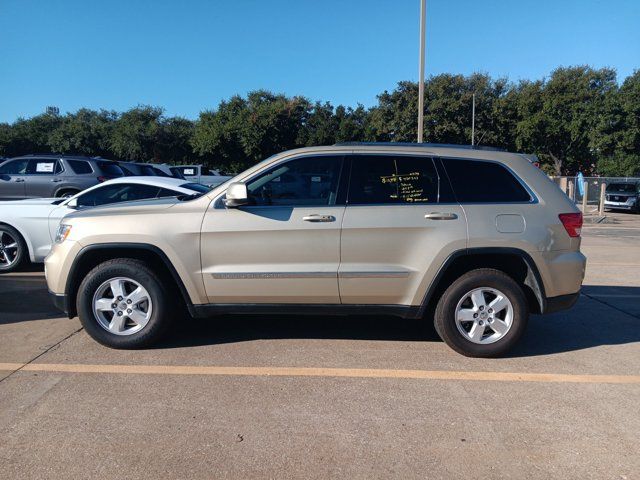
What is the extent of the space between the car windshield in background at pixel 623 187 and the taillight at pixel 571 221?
87.2 feet

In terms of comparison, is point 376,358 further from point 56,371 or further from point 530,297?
point 56,371

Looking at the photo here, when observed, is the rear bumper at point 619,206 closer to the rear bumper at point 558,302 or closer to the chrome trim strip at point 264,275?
the rear bumper at point 558,302

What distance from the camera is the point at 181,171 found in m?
25.1

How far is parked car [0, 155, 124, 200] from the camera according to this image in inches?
516

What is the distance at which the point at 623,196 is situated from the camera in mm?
27234

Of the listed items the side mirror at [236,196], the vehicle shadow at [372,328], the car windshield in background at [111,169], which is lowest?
the vehicle shadow at [372,328]

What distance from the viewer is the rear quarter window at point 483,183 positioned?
15.4 feet

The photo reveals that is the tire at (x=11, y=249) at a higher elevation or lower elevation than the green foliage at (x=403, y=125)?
lower

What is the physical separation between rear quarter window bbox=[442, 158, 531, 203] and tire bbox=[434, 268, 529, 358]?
0.66 metres

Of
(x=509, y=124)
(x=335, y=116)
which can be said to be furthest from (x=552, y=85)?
(x=335, y=116)

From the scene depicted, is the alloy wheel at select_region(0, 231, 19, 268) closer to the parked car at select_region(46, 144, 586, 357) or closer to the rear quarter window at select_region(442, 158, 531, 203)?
the parked car at select_region(46, 144, 586, 357)

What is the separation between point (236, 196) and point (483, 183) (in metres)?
2.21

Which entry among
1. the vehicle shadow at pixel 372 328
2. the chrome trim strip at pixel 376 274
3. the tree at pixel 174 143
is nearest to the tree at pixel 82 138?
the tree at pixel 174 143

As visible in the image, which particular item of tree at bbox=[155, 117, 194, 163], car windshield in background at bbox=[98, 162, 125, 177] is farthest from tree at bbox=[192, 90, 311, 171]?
car windshield in background at bbox=[98, 162, 125, 177]
